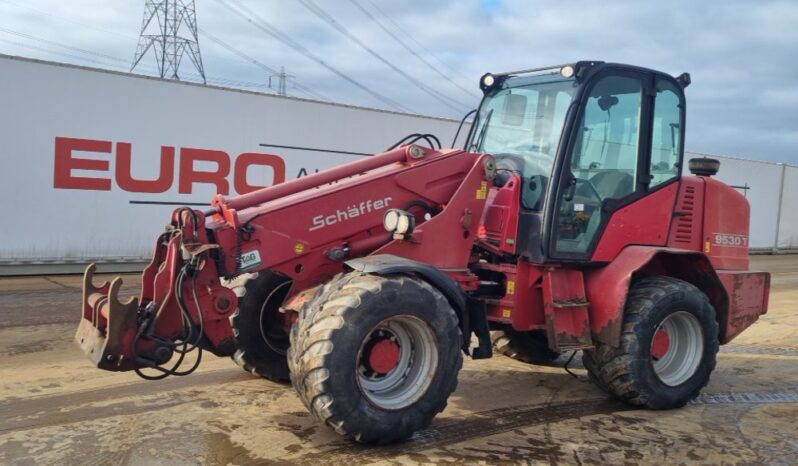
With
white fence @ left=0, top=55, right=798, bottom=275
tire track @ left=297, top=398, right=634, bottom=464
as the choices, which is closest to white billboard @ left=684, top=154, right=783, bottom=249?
white fence @ left=0, top=55, right=798, bottom=275

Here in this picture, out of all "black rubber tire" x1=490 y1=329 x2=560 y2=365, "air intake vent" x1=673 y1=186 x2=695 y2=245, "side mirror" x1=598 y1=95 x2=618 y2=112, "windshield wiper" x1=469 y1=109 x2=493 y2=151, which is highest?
"side mirror" x1=598 y1=95 x2=618 y2=112

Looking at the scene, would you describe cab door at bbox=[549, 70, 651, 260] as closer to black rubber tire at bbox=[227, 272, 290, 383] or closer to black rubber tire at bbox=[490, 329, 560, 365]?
black rubber tire at bbox=[490, 329, 560, 365]

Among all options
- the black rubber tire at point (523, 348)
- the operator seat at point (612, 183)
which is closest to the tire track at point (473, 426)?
the black rubber tire at point (523, 348)

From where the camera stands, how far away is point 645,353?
5285 mm

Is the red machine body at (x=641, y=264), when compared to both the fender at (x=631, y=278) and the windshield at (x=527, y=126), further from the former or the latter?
the windshield at (x=527, y=126)

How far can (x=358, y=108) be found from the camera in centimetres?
1415

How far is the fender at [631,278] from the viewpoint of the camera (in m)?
5.24

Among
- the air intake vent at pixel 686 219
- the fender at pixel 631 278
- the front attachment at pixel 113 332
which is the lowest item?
the front attachment at pixel 113 332

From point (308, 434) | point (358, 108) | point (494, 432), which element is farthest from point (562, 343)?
point (358, 108)

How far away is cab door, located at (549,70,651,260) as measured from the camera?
17.4 feet

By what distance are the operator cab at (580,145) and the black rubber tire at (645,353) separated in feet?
1.90

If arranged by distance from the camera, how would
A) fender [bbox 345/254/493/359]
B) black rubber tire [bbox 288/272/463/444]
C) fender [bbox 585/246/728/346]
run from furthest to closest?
1. fender [bbox 585/246/728/346]
2. fender [bbox 345/254/493/359]
3. black rubber tire [bbox 288/272/463/444]

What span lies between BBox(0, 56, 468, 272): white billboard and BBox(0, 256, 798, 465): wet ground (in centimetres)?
510

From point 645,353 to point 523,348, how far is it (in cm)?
160
